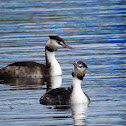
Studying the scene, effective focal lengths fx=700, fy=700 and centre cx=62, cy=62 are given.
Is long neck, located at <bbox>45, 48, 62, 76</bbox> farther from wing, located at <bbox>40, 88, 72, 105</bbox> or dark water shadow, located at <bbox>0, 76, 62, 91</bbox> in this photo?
wing, located at <bbox>40, 88, 72, 105</bbox>

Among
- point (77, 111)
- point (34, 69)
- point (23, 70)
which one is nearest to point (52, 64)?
point (34, 69)

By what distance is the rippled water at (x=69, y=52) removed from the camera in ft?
53.5

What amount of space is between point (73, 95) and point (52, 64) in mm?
Result: 5479

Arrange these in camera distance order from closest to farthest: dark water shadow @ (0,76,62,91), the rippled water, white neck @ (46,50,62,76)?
the rippled water
dark water shadow @ (0,76,62,91)
white neck @ (46,50,62,76)

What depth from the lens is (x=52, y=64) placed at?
23000 millimetres

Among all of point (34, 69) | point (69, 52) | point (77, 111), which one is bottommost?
point (69, 52)

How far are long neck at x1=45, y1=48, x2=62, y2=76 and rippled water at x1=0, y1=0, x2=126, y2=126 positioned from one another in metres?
0.35

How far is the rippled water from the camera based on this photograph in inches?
642

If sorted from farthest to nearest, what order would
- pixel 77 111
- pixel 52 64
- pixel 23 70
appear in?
pixel 52 64
pixel 23 70
pixel 77 111

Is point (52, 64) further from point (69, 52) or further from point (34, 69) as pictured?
point (69, 52)

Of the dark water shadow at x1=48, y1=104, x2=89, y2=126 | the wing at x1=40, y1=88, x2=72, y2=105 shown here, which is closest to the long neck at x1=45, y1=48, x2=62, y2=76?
the wing at x1=40, y1=88, x2=72, y2=105

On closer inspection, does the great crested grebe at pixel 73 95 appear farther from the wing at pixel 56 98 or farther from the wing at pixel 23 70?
the wing at pixel 23 70

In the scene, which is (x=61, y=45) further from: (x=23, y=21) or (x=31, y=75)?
(x=23, y=21)

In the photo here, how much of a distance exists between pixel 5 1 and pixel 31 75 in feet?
65.1
